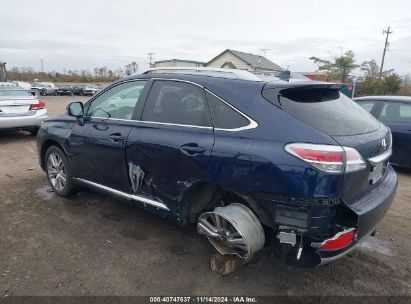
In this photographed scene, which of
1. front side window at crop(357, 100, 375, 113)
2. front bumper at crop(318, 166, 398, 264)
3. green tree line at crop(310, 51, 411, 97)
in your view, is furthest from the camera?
green tree line at crop(310, 51, 411, 97)

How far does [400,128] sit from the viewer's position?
20.6ft

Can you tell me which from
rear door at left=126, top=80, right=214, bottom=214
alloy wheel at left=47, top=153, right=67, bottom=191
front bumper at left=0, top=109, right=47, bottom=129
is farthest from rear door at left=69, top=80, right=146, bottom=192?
front bumper at left=0, top=109, right=47, bottom=129

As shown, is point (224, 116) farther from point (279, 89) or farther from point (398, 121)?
point (398, 121)

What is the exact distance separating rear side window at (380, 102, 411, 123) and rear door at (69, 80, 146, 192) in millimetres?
5018

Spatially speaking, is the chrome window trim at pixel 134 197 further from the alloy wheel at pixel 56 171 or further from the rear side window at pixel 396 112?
the rear side window at pixel 396 112

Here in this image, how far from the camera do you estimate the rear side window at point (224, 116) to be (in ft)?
9.15

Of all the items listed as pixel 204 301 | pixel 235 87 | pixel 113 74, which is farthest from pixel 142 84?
pixel 113 74

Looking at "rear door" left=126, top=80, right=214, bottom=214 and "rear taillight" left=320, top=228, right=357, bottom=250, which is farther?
"rear door" left=126, top=80, right=214, bottom=214

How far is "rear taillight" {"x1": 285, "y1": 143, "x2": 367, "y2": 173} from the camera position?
7.85 ft

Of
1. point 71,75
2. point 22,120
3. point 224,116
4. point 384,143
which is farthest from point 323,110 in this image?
point 71,75

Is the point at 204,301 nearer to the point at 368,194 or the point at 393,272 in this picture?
the point at 368,194

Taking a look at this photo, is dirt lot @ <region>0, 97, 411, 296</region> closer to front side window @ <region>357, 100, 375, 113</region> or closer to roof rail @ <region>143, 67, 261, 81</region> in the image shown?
roof rail @ <region>143, 67, 261, 81</region>

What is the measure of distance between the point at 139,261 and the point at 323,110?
2151mm

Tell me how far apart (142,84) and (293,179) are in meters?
2.01
